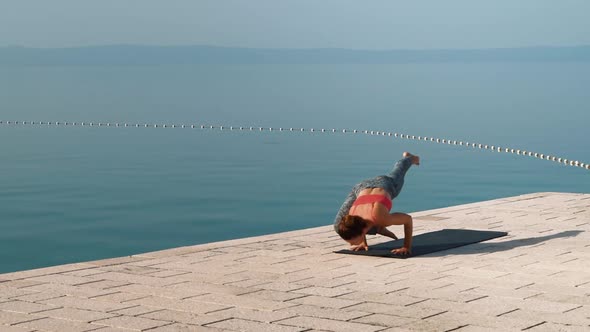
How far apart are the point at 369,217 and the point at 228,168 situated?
14625mm

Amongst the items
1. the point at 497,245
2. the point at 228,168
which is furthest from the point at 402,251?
the point at 228,168

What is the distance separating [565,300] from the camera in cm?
784

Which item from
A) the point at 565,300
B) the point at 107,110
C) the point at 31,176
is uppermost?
the point at 107,110

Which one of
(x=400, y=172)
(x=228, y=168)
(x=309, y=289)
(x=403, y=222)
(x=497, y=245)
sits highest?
(x=228, y=168)

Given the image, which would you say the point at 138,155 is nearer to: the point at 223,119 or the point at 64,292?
the point at 223,119

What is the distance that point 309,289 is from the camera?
8.23 m

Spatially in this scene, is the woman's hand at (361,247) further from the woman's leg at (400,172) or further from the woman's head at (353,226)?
the woman's leg at (400,172)

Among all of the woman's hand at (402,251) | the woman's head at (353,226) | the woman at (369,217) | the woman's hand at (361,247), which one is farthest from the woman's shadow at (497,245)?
the woman's head at (353,226)

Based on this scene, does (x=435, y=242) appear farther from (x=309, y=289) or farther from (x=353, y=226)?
(x=309, y=289)

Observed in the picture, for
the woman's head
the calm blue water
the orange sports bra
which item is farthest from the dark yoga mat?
the calm blue water

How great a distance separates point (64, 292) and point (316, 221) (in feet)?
29.5

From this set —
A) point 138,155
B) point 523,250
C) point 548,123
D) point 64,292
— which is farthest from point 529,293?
point 548,123

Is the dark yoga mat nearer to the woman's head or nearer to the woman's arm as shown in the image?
the woman's arm

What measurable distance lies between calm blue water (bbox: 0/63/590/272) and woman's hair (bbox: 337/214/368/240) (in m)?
5.21
